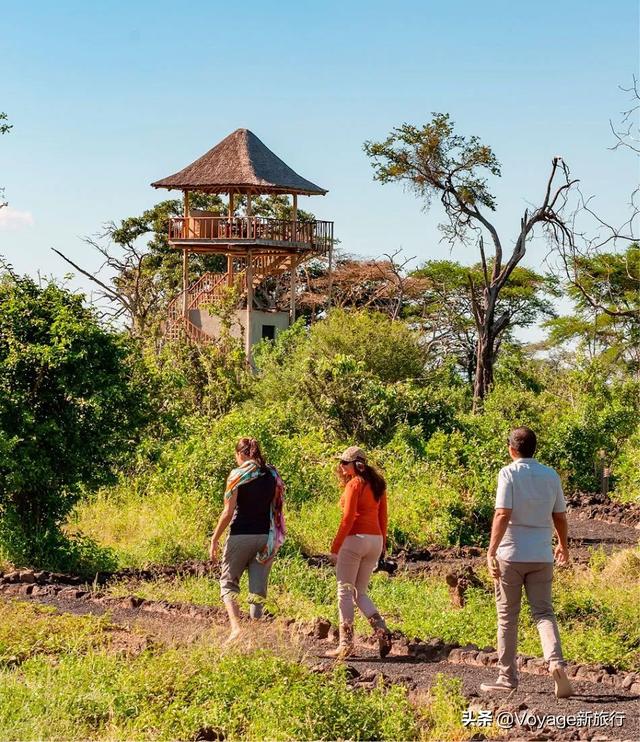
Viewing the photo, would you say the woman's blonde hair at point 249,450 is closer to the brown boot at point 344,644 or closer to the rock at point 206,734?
the brown boot at point 344,644

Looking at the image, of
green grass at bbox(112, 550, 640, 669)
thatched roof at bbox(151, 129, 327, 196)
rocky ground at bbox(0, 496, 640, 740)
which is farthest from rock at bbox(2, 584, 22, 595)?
thatched roof at bbox(151, 129, 327, 196)

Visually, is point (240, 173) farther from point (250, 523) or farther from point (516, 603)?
point (516, 603)

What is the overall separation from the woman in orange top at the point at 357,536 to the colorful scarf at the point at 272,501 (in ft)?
1.64

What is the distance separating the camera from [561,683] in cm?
783

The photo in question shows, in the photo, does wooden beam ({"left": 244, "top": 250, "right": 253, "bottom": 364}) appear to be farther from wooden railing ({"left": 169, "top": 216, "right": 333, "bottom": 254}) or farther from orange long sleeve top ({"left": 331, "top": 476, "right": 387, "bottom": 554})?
orange long sleeve top ({"left": 331, "top": 476, "right": 387, "bottom": 554})

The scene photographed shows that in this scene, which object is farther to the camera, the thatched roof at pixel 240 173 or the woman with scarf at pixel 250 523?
the thatched roof at pixel 240 173

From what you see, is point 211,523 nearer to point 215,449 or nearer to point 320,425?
point 215,449

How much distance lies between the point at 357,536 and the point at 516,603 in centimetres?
168

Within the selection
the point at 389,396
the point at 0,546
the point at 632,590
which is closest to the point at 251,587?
the point at 632,590

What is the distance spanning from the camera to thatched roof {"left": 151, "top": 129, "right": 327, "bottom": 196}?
3672cm

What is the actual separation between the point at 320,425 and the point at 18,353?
8.24 meters

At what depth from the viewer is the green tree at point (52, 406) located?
44.9 ft

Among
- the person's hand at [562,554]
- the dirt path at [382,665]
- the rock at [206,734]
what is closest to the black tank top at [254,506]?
the dirt path at [382,665]

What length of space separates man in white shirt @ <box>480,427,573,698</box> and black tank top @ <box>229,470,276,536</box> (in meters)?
2.17
